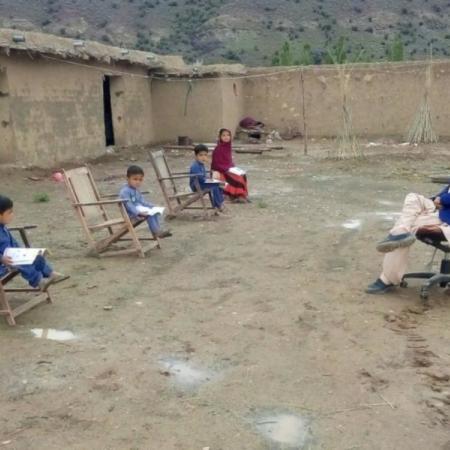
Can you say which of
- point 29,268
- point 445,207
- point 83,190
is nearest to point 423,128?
point 83,190

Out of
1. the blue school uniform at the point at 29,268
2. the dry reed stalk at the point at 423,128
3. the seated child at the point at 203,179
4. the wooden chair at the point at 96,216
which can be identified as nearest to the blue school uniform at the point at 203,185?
the seated child at the point at 203,179

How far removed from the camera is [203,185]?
26.5ft

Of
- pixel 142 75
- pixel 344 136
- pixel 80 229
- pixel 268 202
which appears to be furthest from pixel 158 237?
pixel 142 75

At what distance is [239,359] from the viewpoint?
373 centimetres

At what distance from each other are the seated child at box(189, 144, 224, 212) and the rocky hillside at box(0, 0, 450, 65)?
3631 centimetres

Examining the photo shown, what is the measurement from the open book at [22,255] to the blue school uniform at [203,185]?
12.7ft

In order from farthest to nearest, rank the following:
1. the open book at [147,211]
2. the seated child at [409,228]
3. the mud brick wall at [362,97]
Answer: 1. the mud brick wall at [362,97]
2. the open book at [147,211]
3. the seated child at [409,228]

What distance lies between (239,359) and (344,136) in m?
10.7

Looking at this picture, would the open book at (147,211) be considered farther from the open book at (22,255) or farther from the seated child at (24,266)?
the open book at (22,255)

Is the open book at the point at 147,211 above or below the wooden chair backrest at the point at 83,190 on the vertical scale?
below

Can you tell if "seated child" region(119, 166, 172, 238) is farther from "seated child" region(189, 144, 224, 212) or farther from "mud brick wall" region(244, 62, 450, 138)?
"mud brick wall" region(244, 62, 450, 138)

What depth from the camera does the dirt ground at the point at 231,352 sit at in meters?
2.96

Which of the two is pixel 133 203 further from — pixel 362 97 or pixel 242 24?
pixel 242 24

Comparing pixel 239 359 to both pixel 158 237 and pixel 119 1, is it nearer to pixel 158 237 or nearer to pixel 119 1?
pixel 158 237
